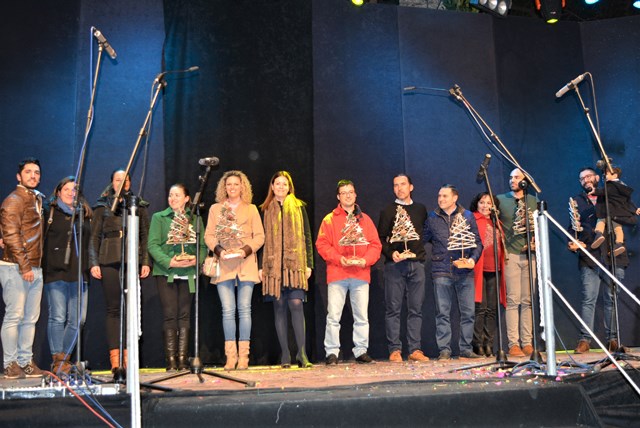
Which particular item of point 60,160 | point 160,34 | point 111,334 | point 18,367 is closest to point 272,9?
point 160,34

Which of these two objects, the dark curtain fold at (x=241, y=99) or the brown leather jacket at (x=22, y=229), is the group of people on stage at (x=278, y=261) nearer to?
the brown leather jacket at (x=22, y=229)

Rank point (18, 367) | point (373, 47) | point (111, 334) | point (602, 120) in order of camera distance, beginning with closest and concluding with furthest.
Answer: point (18, 367) → point (111, 334) → point (373, 47) → point (602, 120)

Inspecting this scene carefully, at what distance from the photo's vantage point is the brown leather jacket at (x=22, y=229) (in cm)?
531

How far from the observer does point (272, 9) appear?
693cm

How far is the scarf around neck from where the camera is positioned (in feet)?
19.3

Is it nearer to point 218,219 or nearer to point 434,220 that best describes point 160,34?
point 218,219

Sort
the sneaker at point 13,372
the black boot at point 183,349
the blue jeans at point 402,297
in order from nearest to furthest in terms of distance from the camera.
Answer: the sneaker at point 13,372 → the black boot at point 183,349 → the blue jeans at point 402,297

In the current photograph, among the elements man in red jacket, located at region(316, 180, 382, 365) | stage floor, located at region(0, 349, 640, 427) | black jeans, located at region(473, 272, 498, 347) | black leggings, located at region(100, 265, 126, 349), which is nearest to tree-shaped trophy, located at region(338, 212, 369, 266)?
man in red jacket, located at region(316, 180, 382, 365)

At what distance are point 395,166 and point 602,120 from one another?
2660 millimetres

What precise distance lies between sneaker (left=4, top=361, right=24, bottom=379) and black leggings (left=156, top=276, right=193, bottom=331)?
1143 millimetres

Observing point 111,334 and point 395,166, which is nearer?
point 111,334

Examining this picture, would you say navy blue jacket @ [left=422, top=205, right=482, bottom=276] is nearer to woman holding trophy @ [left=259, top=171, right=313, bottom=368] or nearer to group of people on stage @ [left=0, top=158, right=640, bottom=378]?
group of people on stage @ [left=0, top=158, right=640, bottom=378]

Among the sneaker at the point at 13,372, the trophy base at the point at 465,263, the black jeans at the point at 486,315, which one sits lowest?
the sneaker at the point at 13,372

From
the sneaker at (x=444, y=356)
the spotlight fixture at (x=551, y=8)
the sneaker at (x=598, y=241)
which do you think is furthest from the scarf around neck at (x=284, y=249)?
the spotlight fixture at (x=551, y=8)
